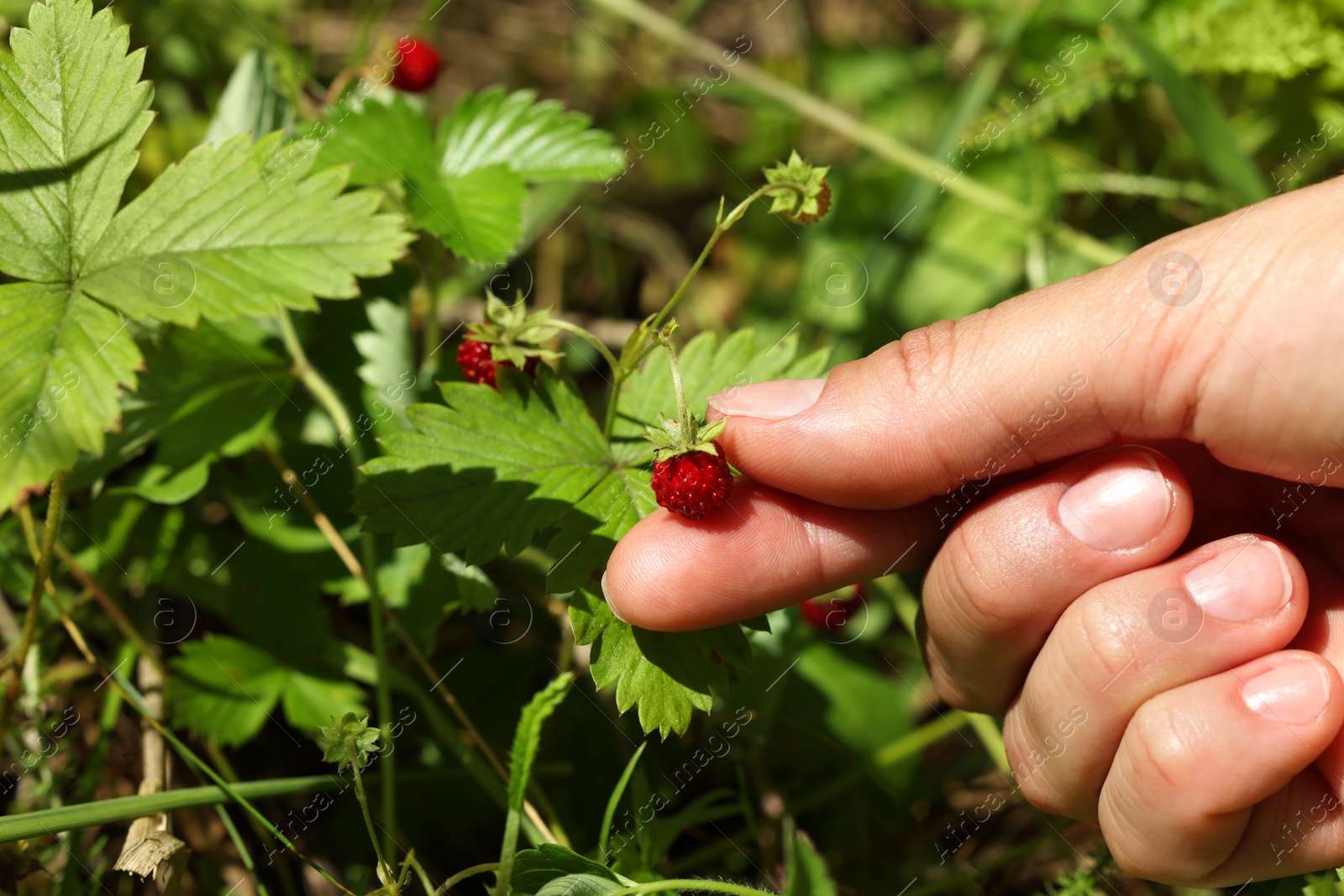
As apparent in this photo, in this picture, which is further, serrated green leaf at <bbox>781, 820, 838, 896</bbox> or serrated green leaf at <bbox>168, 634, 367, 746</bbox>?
serrated green leaf at <bbox>168, 634, 367, 746</bbox>

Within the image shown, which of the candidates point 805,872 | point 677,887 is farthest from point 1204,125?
point 677,887

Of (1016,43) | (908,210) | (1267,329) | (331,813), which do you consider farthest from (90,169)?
(1016,43)

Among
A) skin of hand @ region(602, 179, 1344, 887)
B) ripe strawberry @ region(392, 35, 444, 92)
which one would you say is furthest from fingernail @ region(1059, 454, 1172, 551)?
ripe strawberry @ region(392, 35, 444, 92)

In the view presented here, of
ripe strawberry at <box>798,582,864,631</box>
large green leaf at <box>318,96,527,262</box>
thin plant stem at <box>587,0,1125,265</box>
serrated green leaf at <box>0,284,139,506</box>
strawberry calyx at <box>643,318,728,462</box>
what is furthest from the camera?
thin plant stem at <box>587,0,1125,265</box>

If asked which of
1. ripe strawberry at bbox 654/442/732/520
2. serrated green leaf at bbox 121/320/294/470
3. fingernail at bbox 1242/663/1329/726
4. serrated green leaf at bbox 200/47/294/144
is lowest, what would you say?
fingernail at bbox 1242/663/1329/726

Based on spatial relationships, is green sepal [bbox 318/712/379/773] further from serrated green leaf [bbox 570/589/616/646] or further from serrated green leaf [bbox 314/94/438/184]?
serrated green leaf [bbox 314/94/438/184]

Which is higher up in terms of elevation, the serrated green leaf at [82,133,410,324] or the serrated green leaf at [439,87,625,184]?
the serrated green leaf at [82,133,410,324]

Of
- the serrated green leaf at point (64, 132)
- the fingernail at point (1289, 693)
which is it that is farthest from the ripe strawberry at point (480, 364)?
the fingernail at point (1289, 693)

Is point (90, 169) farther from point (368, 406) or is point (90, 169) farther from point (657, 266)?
point (657, 266)
